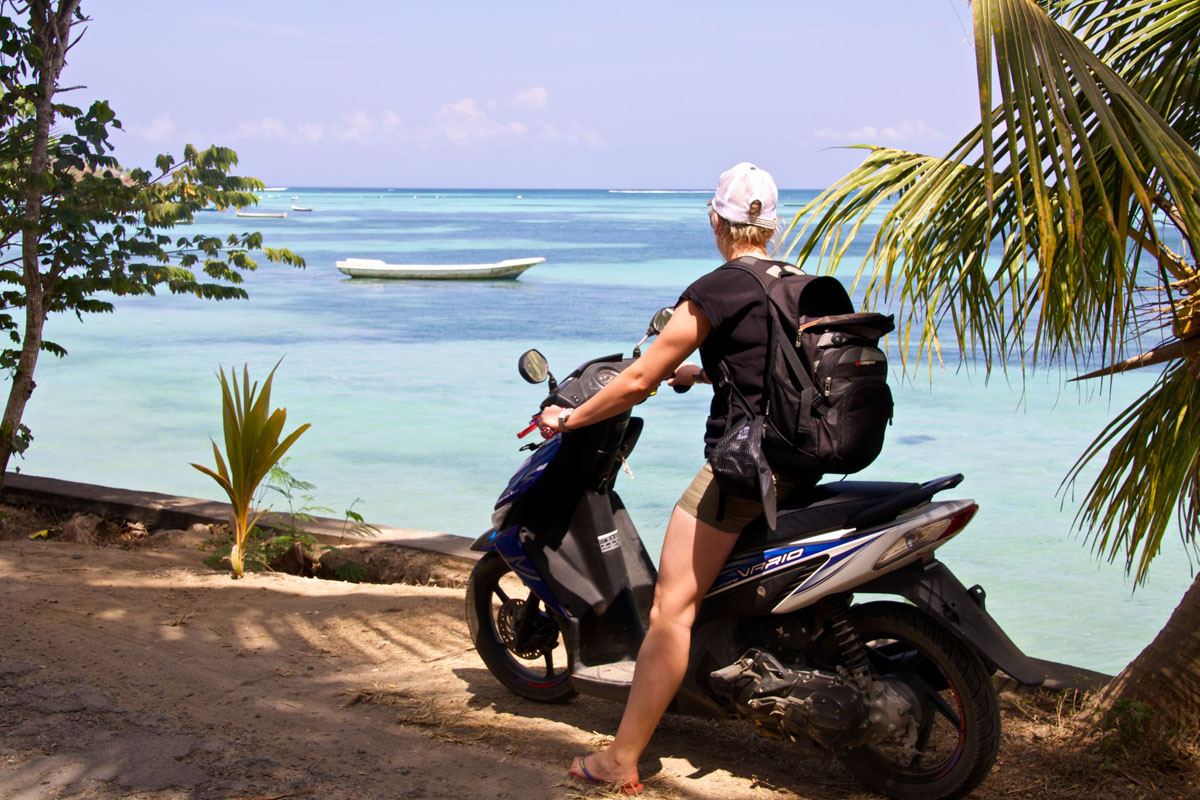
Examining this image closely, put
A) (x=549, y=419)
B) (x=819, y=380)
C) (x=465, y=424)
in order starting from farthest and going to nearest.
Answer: (x=465, y=424), (x=549, y=419), (x=819, y=380)

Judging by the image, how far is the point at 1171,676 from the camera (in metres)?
A: 3.28

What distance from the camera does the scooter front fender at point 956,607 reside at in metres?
2.72

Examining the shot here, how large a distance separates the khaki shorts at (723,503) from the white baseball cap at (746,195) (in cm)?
62

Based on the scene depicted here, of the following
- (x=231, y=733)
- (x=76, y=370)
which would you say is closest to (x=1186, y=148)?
(x=231, y=733)

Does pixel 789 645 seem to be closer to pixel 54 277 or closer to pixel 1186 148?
pixel 1186 148

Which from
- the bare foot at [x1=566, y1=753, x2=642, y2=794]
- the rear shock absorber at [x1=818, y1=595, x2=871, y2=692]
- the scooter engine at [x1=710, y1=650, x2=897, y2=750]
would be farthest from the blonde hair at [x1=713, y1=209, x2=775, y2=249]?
the bare foot at [x1=566, y1=753, x2=642, y2=794]

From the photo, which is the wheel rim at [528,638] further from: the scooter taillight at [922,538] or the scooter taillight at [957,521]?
the scooter taillight at [957,521]

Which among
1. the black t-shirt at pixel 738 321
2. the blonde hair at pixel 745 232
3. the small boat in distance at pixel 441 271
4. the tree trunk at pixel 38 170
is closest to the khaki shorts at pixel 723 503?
the black t-shirt at pixel 738 321

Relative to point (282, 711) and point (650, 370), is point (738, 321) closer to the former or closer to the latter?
point (650, 370)

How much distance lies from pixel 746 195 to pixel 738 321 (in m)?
0.32

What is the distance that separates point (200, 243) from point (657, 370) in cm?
429

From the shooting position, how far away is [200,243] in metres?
6.34

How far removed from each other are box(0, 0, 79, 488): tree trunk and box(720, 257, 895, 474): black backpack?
462 cm

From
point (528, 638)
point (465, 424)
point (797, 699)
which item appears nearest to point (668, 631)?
point (797, 699)
